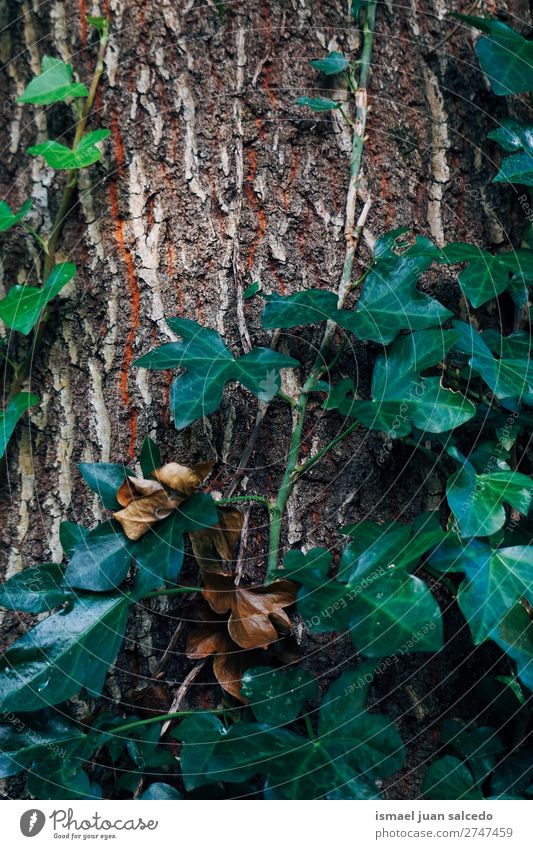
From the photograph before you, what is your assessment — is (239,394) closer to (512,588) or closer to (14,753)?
(512,588)

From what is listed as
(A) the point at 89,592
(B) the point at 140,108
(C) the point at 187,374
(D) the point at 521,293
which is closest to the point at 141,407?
(C) the point at 187,374

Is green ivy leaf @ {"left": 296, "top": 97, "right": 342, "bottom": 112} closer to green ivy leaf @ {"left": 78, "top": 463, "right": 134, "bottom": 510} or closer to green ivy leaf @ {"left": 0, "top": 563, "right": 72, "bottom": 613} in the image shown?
green ivy leaf @ {"left": 78, "top": 463, "right": 134, "bottom": 510}

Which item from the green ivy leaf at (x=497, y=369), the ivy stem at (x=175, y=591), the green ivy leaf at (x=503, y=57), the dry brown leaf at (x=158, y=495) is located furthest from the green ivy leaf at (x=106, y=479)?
the green ivy leaf at (x=503, y=57)

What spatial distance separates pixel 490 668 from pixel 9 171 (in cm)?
105

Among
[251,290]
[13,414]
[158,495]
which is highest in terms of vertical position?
[251,290]

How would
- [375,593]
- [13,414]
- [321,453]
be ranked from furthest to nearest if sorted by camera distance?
[13,414]
[321,453]
[375,593]

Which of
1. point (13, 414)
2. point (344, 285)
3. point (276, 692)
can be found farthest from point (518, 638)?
point (13, 414)

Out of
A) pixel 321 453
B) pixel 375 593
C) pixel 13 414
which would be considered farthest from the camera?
pixel 13 414

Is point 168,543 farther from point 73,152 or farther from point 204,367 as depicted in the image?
point 73,152

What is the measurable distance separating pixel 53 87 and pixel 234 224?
360 mm

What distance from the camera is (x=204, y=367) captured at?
821mm

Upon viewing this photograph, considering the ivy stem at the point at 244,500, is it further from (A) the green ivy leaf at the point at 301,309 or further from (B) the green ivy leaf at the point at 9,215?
(B) the green ivy leaf at the point at 9,215

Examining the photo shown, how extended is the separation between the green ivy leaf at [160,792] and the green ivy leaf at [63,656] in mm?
145

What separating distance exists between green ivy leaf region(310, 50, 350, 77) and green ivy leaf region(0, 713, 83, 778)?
0.97 meters
